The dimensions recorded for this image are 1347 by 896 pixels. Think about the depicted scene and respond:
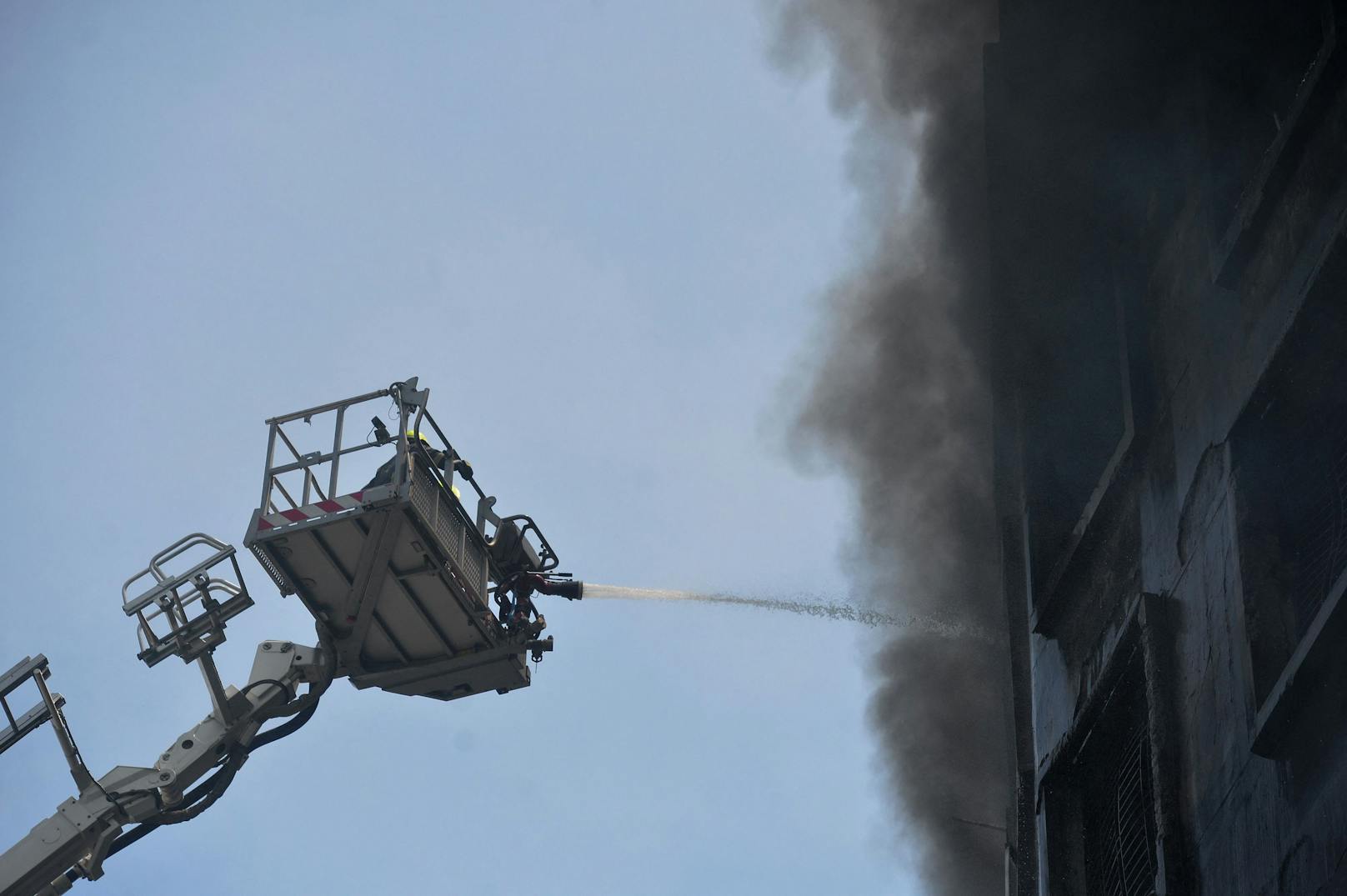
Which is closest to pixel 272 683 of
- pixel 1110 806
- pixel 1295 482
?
pixel 1110 806

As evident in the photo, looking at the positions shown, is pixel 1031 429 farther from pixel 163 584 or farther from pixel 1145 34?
pixel 163 584

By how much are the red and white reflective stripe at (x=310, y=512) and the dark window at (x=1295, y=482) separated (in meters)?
5.76

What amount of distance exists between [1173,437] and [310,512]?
579 centimetres

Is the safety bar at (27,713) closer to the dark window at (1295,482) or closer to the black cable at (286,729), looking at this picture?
the black cable at (286,729)

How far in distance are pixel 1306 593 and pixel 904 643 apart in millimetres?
10117

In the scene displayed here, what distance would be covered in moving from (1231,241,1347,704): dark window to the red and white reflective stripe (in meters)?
5.76

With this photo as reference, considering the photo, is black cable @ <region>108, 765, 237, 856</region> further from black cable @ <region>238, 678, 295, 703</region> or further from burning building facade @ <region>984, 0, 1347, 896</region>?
burning building facade @ <region>984, 0, 1347, 896</region>

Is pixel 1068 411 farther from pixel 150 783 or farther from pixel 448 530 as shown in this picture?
pixel 150 783

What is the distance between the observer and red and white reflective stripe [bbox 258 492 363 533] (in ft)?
36.0

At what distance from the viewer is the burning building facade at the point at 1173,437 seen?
815cm

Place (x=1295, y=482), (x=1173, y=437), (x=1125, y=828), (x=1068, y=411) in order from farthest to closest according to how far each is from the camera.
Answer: (x=1068, y=411) < (x=1125, y=828) < (x=1173, y=437) < (x=1295, y=482)

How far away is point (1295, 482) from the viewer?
28.7ft

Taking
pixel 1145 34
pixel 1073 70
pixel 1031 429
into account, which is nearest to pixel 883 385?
pixel 1031 429

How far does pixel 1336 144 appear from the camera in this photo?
8.16 m
